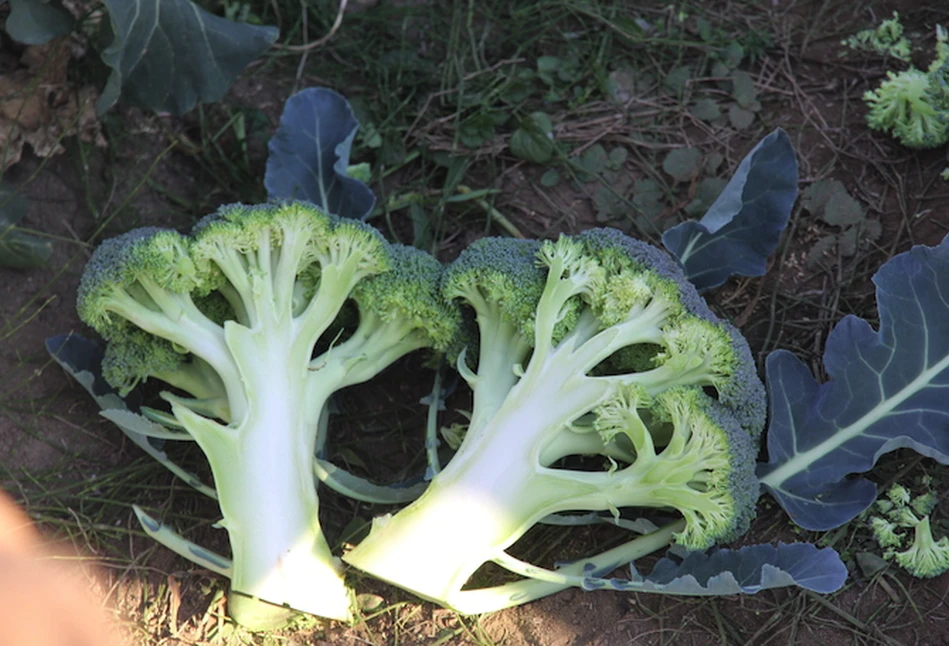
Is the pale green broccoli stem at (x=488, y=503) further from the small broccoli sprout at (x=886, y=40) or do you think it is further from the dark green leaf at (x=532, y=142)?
the small broccoli sprout at (x=886, y=40)

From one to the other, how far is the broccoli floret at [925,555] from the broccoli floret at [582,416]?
402 mm

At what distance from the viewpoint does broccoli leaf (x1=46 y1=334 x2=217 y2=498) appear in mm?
2309

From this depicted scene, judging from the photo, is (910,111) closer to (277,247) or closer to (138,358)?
(277,247)

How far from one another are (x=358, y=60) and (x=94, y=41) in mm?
776

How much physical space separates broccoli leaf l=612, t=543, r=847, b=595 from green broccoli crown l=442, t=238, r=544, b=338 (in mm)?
604

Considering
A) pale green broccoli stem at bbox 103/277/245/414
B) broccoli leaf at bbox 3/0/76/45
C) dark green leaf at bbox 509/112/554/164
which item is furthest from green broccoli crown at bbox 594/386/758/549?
broccoli leaf at bbox 3/0/76/45

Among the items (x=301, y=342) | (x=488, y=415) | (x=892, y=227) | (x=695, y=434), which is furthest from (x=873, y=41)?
(x=301, y=342)

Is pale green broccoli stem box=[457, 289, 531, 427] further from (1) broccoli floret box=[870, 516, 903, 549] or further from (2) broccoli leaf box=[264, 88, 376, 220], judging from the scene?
(1) broccoli floret box=[870, 516, 903, 549]

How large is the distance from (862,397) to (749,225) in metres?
0.52

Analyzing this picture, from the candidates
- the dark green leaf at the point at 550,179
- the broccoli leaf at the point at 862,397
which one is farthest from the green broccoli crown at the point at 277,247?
the broccoli leaf at the point at 862,397

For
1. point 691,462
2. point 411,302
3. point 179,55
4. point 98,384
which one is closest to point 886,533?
point 691,462

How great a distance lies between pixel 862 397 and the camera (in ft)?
7.27

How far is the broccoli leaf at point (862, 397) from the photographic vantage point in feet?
7.10

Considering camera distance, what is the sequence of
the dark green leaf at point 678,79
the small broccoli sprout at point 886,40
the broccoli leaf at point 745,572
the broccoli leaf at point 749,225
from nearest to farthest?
the broccoli leaf at point 745,572 < the broccoli leaf at point 749,225 < the small broccoli sprout at point 886,40 < the dark green leaf at point 678,79
